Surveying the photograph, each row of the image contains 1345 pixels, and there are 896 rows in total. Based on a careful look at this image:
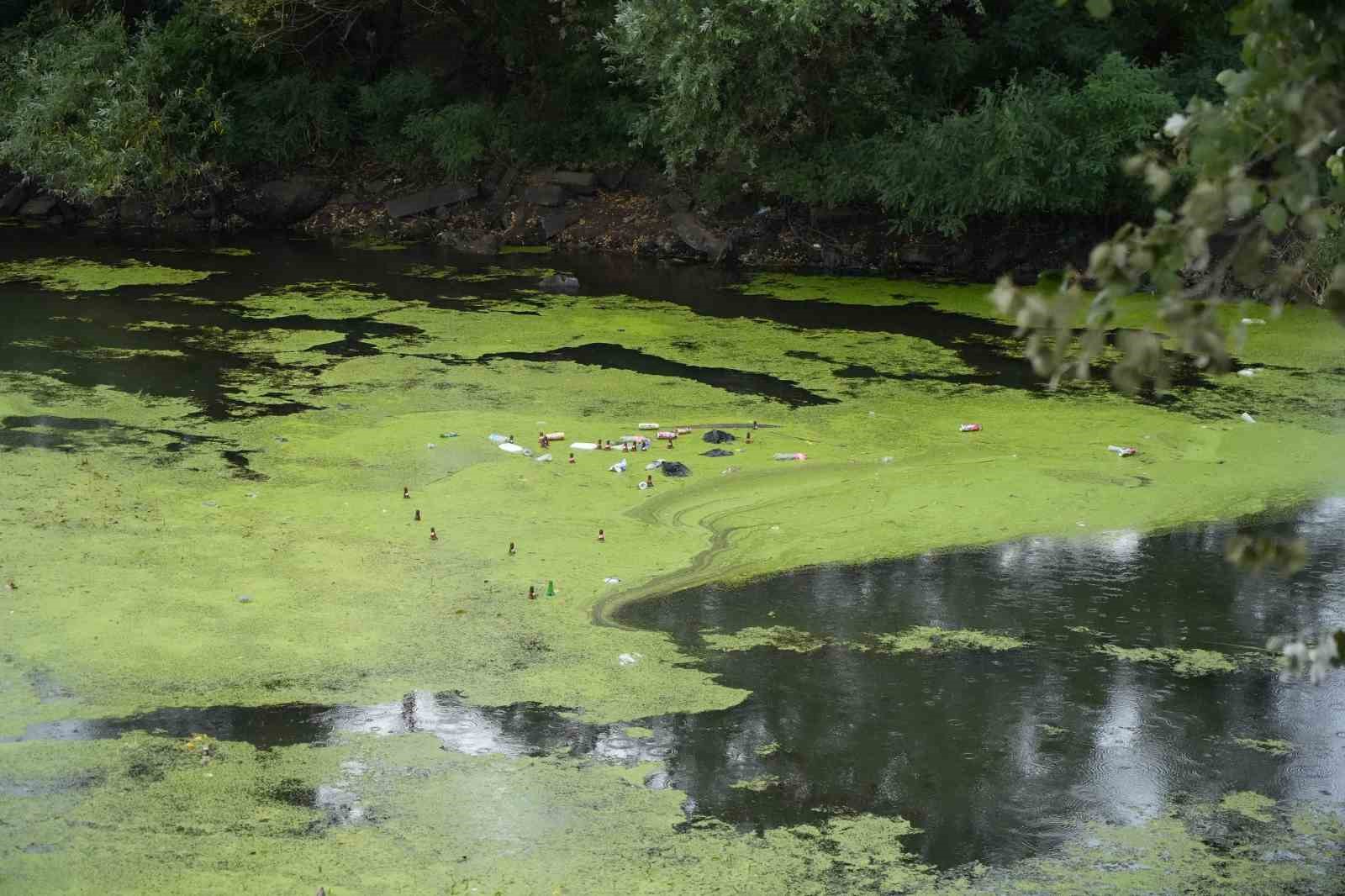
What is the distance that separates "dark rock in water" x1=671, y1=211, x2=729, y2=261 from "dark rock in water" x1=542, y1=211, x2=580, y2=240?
1.04m

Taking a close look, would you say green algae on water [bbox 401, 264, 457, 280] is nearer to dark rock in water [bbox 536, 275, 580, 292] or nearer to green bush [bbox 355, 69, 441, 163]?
dark rock in water [bbox 536, 275, 580, 292]

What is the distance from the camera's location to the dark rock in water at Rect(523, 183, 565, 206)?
14477 millimetres

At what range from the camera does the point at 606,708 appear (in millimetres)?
4746

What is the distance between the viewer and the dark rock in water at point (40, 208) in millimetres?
15016

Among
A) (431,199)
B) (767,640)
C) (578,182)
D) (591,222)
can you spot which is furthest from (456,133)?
(767,640)

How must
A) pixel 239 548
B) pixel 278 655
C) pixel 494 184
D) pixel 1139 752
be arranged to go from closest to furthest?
pixel 1139 752, pixel 278 655, pixel 239 548, pixel 494 184

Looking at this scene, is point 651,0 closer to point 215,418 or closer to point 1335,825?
point 215,418

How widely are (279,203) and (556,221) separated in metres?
2.83

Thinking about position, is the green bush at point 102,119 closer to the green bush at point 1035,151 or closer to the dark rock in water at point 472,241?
the dark rock in water at point 472,241

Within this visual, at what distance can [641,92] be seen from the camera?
47.3 feet

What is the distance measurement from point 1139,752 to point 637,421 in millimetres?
3837

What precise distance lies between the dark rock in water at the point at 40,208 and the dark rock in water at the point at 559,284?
611cm

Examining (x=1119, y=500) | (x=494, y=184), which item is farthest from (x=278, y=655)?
(x=494, y=184)

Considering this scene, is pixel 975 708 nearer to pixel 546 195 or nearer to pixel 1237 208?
pixel 1237 208
